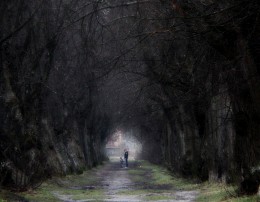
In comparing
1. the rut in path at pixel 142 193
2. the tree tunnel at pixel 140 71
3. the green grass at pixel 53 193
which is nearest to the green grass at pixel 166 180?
the rut in path at pixel 142 193

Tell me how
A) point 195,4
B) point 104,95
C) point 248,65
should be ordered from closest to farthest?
point 195,4 < point 248,65 < point 104,95

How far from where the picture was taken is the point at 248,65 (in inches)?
543

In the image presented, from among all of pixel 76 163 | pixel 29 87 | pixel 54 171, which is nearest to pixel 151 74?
pixel 29 87

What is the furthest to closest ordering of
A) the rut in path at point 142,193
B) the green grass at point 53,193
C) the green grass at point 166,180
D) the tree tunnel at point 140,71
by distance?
1. the green grass at point 166,180
2. the rut in path at point 142,193
3. the green grass at point 53,193
4. the tree tunnel at point 140,71

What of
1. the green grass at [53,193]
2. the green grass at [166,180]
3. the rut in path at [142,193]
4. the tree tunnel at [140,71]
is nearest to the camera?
the tree tunnel at [140,71]

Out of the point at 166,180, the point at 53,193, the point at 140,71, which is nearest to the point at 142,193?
the point at 53,193

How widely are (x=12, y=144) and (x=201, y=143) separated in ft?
39.6

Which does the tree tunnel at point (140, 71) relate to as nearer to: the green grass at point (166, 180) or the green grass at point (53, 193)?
the green grass at point (53, 193)

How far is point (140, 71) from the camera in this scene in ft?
95.2

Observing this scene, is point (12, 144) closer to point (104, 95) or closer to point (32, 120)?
point (32, 120)

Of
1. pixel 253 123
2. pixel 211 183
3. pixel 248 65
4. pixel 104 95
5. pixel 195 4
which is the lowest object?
pixel 211 183

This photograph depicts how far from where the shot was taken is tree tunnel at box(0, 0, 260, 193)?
1291cm

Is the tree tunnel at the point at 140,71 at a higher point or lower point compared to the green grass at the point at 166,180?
higher

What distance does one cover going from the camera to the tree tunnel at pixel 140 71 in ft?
42.3
